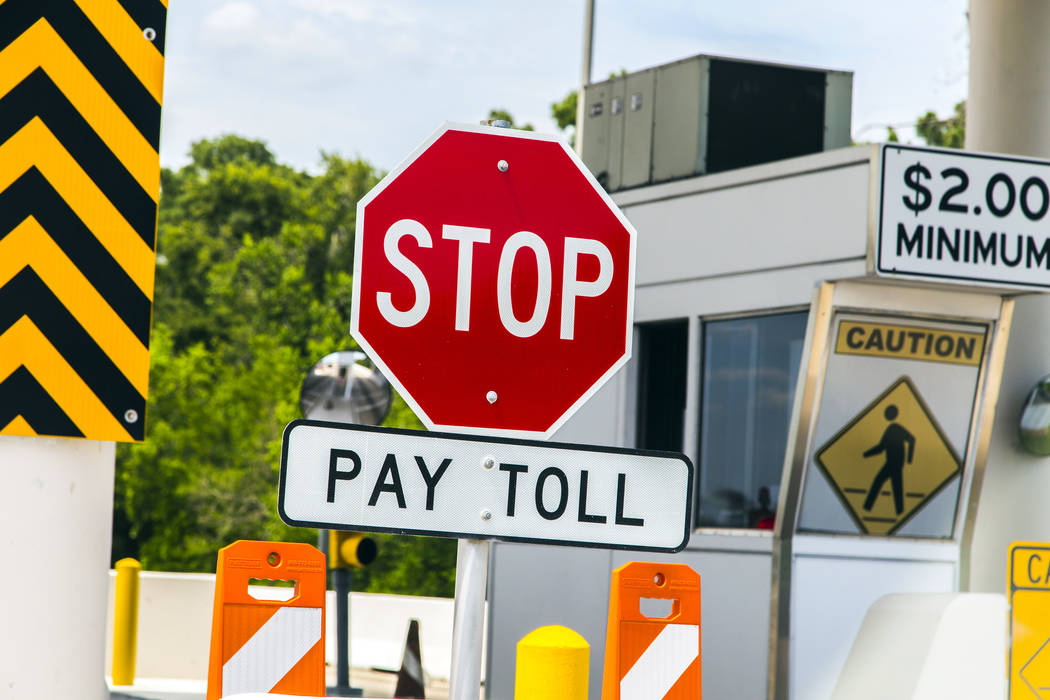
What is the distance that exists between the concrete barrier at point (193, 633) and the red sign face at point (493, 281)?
38.4 feet

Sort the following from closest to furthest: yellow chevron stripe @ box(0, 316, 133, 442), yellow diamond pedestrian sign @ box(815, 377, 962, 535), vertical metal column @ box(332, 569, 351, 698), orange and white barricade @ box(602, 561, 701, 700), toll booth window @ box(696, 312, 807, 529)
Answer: yellow chevron stripe @ box(0, 316, 133, 442) → orange and white barricade @ box(602, 561, 701, 700) → yellow diamond pedestrian sign @ box(815, 377, 962, 535) → toll booth window @ box(696, 312, 807, 529) → vertical metal column @ box(332, 569, 351, 698)

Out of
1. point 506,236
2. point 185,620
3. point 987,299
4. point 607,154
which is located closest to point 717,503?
point 987,299

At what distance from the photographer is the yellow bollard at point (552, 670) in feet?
15.9

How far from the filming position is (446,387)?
120 inches

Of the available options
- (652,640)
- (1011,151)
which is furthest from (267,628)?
(1011,151)

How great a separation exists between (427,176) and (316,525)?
0.80 m

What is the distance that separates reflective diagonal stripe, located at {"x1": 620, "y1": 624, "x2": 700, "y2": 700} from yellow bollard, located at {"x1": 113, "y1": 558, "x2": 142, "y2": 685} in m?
8.70

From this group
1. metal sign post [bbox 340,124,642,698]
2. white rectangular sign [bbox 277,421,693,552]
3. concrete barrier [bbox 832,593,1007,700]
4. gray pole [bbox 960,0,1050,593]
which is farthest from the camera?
gray pole [bbox 960,0,1050,593]

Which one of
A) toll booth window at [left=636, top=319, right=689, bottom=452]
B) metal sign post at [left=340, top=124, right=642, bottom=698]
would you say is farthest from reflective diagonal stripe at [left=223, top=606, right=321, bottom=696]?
toll booth window at [left=636, top=319, right=689, bottom=452]

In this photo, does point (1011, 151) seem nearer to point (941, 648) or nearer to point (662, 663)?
point (941, 648)

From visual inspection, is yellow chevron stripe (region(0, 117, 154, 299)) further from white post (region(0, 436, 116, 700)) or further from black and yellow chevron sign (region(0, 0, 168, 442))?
white post (region(0, 436, 116, 700))

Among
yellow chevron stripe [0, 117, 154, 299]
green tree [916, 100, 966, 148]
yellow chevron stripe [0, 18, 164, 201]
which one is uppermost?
green tree [916, 100, 966, 148]

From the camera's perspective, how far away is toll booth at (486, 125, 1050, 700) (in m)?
8.13

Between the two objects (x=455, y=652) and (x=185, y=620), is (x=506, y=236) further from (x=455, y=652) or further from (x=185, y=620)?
(x=185, y=620)
